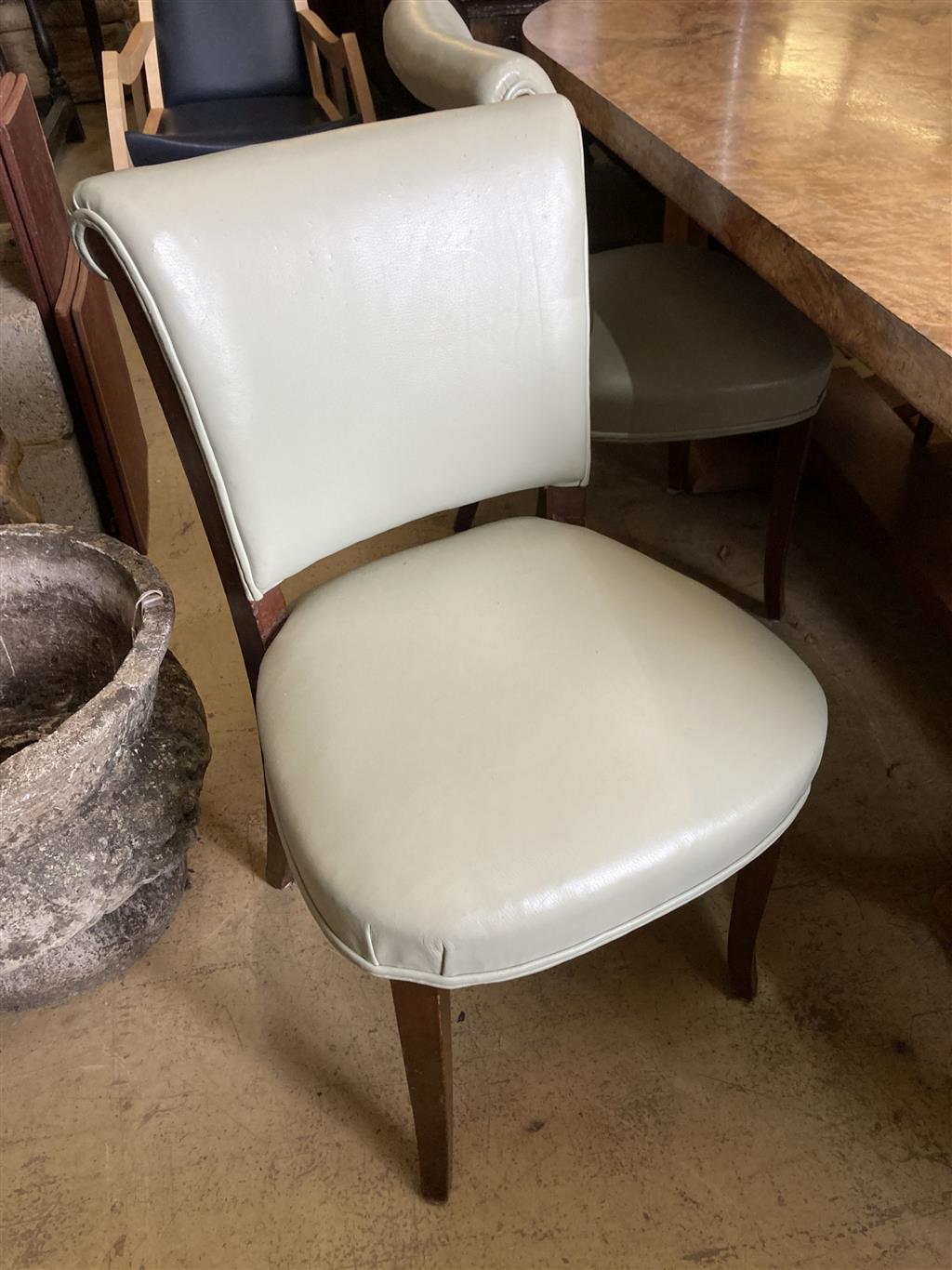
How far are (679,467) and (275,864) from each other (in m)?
1.09

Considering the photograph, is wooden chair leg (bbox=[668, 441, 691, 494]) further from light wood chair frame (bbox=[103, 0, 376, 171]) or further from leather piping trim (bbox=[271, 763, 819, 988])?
leather piping trim (bbox=[271, 763, 819, 988])

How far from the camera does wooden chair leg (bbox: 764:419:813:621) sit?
1408 mm

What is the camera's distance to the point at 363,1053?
1113 mm

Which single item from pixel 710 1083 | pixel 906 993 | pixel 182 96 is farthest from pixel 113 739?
pixel 182 96

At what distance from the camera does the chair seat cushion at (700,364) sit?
1280 millimetres

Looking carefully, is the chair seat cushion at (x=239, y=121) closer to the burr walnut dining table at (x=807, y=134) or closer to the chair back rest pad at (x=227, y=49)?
the chair back rest pad at (x=227, y=49)

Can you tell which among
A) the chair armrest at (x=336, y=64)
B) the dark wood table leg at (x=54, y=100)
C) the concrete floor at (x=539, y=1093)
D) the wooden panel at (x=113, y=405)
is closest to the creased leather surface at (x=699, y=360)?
the concrete floor at (x=539, y=1093)

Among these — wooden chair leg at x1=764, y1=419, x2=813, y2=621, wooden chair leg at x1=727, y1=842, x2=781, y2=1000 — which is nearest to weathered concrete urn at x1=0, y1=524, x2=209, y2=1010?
wooden chair leg at x1=727, y1=842, x2=781, y2=1000

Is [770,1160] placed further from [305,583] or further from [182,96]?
[182,96]

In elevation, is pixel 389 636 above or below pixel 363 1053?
above

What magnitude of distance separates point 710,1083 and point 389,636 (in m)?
0.63

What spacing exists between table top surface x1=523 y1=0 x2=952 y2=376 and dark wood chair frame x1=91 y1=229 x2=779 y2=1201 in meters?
0.38

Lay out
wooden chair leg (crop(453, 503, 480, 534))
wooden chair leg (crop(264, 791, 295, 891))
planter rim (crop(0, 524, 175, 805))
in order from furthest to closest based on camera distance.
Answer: wooden chair leg (crop(453, 503, 480, 534)) → wooden chair leg (crop(264, 791, 295, 891)) → planter rim (crop(0, 524, 175, 805))

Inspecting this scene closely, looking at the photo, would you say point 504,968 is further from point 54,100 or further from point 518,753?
point 54,100
